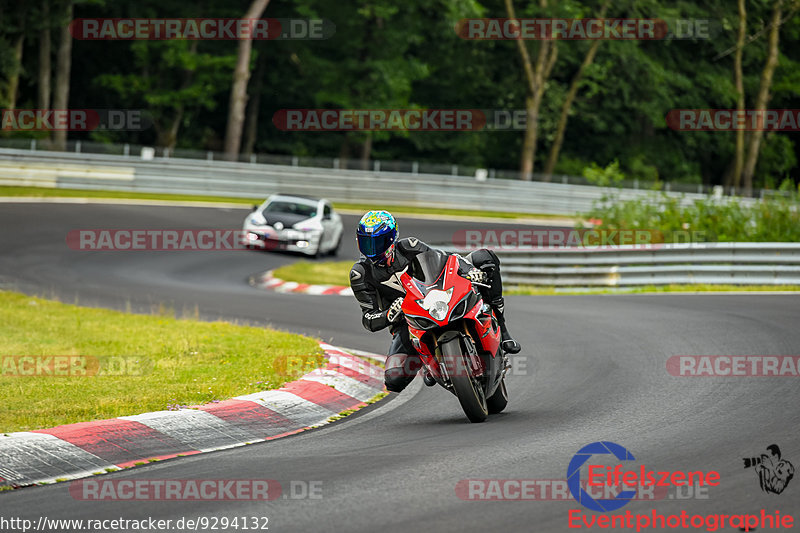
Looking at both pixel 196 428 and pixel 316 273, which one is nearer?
pixel 196 428

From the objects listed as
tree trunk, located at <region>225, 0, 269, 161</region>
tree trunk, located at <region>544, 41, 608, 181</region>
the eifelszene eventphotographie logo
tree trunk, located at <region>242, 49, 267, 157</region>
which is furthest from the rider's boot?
tree trunk, located at <region>242, 49, 267, 157</region>

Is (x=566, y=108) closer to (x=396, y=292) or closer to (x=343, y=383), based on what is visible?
(x=343, y=383)

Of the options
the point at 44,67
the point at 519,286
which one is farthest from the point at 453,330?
the point at 44,67

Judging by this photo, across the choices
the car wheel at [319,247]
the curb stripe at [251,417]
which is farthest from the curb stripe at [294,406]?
the car wheel at [319,247]

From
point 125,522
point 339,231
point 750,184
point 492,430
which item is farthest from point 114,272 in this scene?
point 750,184

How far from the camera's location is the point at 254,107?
53.6m

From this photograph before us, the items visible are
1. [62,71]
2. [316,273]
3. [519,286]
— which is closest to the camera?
[519,286]

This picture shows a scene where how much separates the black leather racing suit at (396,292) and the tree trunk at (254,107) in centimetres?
4550

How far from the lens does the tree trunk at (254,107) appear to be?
175 ft

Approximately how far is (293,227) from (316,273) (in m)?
3.59

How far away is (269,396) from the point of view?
9016 millimetres

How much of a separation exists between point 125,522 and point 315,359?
5.55 metres

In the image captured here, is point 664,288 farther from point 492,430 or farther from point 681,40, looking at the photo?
point 681,40

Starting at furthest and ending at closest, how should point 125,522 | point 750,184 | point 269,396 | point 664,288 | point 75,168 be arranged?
point 750,184 < point 75,168 < point 664,288 < point 269,396 < point 125,522
